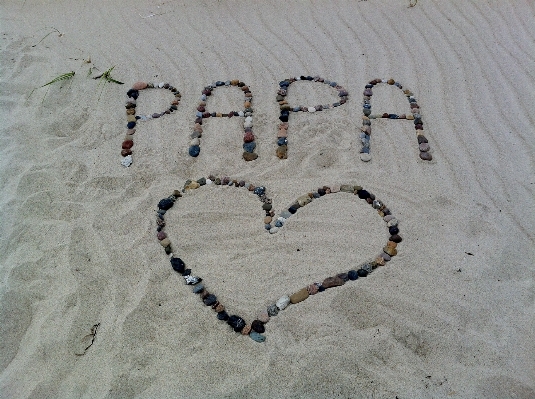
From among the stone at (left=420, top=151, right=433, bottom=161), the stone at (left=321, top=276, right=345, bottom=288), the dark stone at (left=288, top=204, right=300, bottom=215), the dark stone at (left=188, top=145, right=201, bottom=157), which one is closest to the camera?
the stone at (left=321, top=276, right=345, bottom=288)

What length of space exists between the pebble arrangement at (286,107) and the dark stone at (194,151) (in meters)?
0.68

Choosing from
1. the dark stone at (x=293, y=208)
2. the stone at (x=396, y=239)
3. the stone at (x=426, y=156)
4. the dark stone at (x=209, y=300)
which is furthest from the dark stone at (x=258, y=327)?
the stone at (x=426, y=156)

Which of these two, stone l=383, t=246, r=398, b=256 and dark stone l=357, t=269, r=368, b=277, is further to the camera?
stone l=383, t=246, r=398, b=256

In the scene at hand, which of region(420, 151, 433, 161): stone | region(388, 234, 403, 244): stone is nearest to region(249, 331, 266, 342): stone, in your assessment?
region(388, 234, 403, 244): stone

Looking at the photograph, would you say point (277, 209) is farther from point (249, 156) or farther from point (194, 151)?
point (194, 151)

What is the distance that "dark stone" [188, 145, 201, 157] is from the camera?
380 centimetres

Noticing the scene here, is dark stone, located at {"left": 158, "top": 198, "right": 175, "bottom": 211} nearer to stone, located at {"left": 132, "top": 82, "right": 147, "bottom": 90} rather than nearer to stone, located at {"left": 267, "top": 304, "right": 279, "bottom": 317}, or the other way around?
stone, located at {"left": 267, "top": 304, "right": 279, "bottom": 317}

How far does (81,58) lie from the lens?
4.93 m

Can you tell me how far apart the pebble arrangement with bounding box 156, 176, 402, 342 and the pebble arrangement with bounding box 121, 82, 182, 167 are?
67 centimetres

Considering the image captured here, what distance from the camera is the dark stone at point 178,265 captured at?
3.01 meters

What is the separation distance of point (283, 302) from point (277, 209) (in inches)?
31.1

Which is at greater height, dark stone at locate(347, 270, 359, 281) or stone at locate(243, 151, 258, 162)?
stone at locate(243, 151, 258, 162)

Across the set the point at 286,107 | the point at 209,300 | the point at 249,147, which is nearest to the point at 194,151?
the point at 249,147

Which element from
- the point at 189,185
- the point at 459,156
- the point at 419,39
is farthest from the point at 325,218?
the point at 419,39
